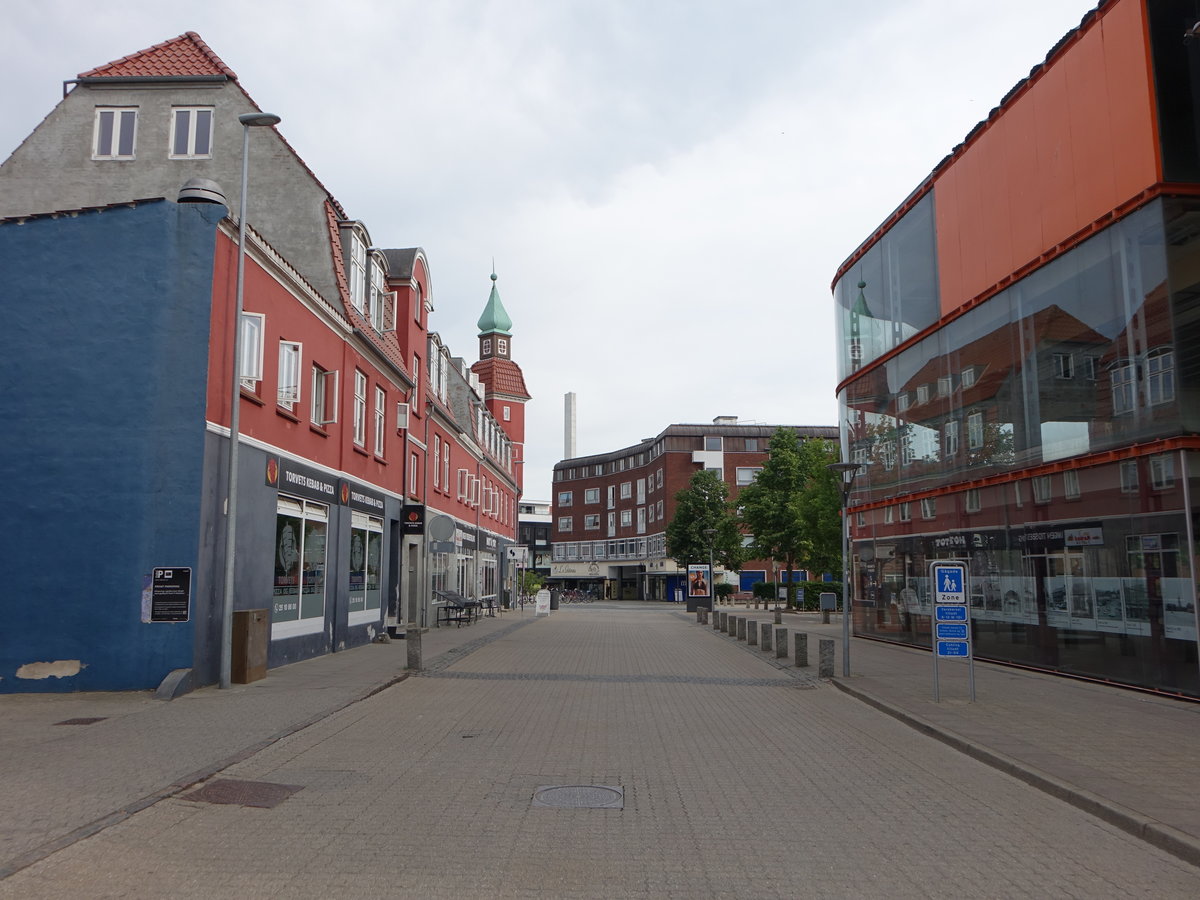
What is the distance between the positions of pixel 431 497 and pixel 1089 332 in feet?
68.3

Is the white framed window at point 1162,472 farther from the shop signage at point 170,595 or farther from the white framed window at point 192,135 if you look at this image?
the white framed window at point 192,135

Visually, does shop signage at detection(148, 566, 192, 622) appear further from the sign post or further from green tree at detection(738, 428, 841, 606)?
green tree at detection(738, 428, 841, 606)

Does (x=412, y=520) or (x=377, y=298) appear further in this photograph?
(x=412, y=520)

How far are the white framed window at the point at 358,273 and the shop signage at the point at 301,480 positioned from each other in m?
4.40

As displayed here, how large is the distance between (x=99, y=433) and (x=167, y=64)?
11.3 meters

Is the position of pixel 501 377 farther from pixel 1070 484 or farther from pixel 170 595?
pixel 170 595

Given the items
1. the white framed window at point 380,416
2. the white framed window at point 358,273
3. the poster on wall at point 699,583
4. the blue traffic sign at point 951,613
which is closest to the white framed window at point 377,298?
the white framed window at point 358,273


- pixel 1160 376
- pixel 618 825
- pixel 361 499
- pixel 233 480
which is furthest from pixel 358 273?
pixel 618 825

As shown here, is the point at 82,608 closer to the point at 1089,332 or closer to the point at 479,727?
the point at 479,727

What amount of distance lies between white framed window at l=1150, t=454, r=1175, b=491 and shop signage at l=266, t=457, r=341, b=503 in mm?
12778

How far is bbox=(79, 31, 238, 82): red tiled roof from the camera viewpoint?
20328 mm

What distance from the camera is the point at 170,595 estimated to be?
1245cm

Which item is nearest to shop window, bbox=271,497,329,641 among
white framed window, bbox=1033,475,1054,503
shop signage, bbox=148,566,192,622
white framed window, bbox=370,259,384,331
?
shop signage, bbox=148,566,192,622

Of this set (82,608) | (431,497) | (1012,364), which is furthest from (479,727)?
(431,497)
